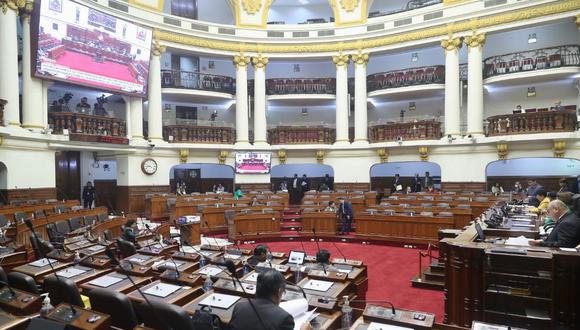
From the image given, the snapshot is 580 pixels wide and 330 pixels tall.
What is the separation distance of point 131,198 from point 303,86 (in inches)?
382

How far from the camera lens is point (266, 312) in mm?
2301

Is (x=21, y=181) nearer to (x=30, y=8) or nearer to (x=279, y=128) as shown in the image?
(x=30, y=8)

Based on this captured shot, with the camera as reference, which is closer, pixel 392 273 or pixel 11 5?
pixel 392 273

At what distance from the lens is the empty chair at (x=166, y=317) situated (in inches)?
94.9

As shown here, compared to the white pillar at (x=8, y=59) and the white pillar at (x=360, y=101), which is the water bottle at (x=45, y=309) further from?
the white pillar at (x=360, y=101)

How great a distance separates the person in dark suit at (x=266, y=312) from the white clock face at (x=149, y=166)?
1397 cm

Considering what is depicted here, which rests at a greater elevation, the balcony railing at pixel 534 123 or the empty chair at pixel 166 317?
the balcony railing at pixel 534 123

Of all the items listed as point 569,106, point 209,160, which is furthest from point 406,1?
point 209,160

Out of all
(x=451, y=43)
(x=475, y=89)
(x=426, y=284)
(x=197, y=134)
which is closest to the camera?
(x=426, y=284)

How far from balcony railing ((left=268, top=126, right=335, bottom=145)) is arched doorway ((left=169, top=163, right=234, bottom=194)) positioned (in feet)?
11.3

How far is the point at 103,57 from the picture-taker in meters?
13.1

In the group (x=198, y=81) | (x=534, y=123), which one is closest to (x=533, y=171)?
(x=534, y=123)

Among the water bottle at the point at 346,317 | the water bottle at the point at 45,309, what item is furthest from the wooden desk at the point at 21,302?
the water bottle at the point at 346,317

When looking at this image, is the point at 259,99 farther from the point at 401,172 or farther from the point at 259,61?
the point at 401,172
